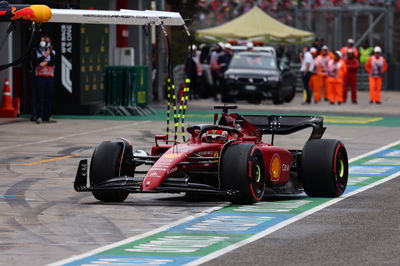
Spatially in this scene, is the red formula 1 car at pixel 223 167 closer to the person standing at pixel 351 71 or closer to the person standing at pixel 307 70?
the person standing at pixel 307 70

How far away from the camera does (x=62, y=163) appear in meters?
19.9

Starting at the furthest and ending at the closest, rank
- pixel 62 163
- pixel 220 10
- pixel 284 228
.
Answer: pixel 220 10
pixel 62 163
pixel 284 228

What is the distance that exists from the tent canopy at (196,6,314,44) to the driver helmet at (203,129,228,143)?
1297 inches

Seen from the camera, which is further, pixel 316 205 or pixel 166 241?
pixel 316 205

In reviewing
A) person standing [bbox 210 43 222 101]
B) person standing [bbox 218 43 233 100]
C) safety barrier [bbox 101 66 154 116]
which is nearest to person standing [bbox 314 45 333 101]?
person standing [bbox 218 43 233 100]

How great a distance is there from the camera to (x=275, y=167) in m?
14.8

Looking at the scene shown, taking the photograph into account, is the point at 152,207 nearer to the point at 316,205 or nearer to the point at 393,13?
the point at 316,205

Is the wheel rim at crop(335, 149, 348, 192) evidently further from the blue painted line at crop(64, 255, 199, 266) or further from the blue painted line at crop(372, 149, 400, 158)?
the blue painted line at crop(372, 149, 400, 158)

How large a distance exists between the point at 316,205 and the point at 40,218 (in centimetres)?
314

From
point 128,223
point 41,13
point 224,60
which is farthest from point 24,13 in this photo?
point 224,60

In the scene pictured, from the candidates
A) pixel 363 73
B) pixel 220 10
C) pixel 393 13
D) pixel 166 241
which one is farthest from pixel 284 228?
pixel 220 10

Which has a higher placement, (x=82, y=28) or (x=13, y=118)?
(x=82, y=28)

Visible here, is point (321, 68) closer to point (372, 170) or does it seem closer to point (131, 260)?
point (372, 170)

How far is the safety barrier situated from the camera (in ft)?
105
